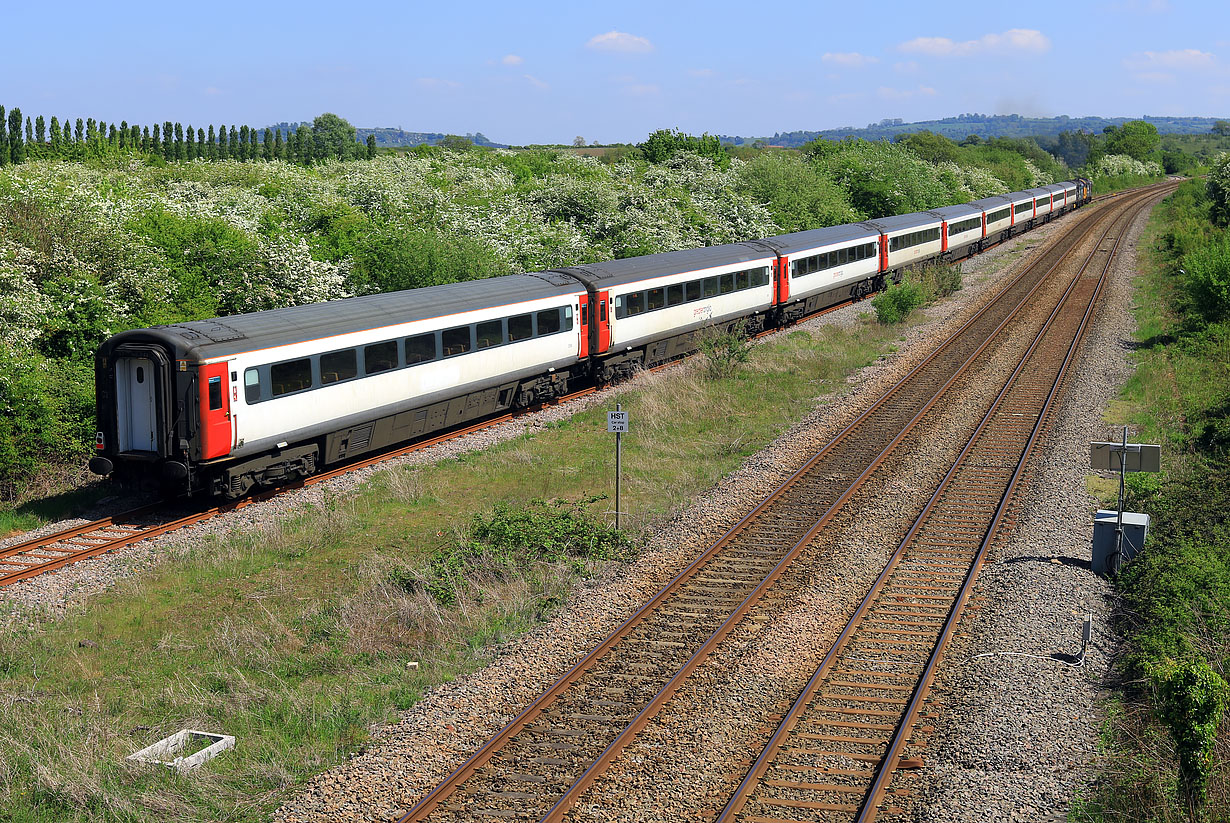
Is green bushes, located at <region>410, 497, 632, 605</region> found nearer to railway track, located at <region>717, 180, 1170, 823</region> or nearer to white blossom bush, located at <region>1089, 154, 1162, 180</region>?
railway track, located at <region>717, 180, 1170, 823</region>

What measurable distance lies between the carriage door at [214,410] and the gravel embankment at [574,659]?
285 inches

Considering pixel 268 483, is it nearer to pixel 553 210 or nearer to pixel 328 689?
pixel 328 689

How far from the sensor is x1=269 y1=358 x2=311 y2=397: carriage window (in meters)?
18.7

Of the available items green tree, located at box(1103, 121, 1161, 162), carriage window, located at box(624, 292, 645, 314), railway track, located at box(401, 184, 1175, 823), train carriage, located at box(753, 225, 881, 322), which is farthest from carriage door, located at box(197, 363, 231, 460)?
green tree, located at box(1103, 121, 1161, 162)

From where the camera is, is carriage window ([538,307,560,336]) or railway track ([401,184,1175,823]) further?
carriage window ([538,307,560,336])

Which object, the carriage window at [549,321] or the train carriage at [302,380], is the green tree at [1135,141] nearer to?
the carriage window at [549,321]

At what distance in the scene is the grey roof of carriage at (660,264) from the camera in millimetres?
28297

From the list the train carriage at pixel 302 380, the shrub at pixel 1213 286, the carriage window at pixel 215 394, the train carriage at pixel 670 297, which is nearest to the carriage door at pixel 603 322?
the train carriage at pixel 670 297

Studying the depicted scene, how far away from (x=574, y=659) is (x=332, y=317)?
34.1ft

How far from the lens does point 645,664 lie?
12.4m

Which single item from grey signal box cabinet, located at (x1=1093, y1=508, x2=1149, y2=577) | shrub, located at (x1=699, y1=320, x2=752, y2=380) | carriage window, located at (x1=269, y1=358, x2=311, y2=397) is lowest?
grey signal box cabinet, located at (x1=1093, y1=508, x2=1149, y2=577)

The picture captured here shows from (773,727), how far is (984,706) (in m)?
2.37

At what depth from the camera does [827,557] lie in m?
16.1

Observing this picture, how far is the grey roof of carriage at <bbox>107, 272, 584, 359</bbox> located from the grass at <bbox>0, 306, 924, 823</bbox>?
3163 millimetres
